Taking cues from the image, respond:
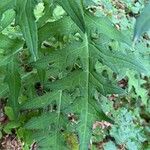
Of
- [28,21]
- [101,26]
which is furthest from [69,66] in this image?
[28,21]

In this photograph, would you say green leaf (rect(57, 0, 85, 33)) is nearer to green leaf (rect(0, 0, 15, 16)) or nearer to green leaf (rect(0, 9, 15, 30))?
green leaf (rect(0, 0, 15, 16))

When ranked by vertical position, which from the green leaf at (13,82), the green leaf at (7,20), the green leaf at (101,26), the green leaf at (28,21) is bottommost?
the green leaf at (13,82)

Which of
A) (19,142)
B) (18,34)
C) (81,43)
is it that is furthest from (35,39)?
(19,142)

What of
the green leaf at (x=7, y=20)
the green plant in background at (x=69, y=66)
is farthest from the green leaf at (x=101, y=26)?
the green leaf at (x=7, y=20)

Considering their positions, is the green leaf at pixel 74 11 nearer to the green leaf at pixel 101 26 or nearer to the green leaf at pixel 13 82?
the green leaf at pixel 101 26

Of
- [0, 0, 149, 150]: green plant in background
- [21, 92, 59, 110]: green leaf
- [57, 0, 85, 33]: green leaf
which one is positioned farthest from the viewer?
[21, 92, 59, 110]: green leaf

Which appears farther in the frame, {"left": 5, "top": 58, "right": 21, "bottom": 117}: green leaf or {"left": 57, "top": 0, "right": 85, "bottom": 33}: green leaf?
{"left": 5, "top": 58, "right": 21, "bottom": 117}: green leaf

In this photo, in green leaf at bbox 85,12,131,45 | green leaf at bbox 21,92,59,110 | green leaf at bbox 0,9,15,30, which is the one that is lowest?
green leaf at bbox 21,92,59,110

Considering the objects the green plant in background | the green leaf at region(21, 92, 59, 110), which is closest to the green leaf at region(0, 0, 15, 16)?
the green plant in background
